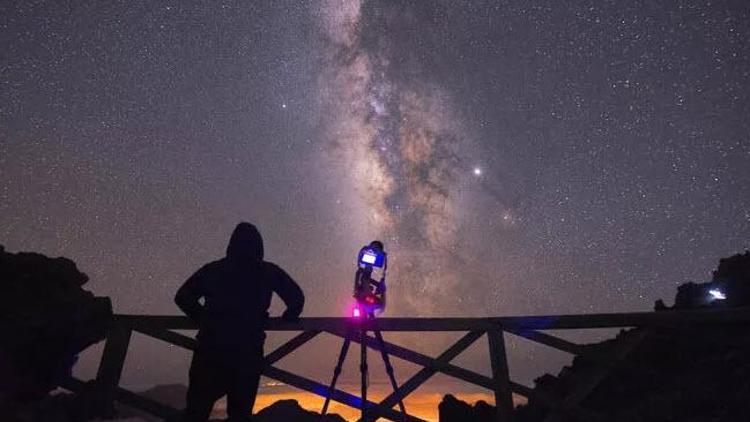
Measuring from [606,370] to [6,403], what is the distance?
5567mm

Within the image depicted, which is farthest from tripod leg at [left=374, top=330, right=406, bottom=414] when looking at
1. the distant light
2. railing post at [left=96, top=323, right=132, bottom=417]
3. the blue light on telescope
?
the distant light

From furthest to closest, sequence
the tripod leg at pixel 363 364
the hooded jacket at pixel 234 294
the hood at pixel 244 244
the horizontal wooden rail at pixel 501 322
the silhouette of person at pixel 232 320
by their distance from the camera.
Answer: the tripod leg at pixel 363 364 → the horizontal wooden rail at pixel 501 322 → the hood at pixel 244 244 → the hooded jacket at pixel 234 294 → the silhouette of person at pixel 232 320

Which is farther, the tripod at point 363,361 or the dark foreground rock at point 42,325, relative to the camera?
the tripod at point 363,361

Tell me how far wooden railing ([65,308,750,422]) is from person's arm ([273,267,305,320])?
0.54 m

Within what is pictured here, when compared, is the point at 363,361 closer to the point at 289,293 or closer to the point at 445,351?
the point at 445,351

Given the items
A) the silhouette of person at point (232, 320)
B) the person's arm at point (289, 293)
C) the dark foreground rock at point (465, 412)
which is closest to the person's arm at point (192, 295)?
the silhouette of person at point (232, 320)

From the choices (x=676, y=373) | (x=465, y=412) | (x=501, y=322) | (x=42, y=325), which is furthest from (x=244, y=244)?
(x=676, y=373)

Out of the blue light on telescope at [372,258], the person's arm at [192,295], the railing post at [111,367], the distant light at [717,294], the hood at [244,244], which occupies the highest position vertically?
the distant light at [717,294]

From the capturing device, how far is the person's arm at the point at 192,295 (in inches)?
155

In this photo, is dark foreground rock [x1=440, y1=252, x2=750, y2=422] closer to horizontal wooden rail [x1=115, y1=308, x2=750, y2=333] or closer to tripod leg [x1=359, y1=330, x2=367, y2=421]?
horizontal wooden rail [x1=115, y1=308, x2=750, y2=333]

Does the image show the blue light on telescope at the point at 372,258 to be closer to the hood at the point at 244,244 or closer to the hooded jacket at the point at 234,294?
the hooded jacket at the point at 234,294

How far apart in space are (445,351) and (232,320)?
92.0 inches

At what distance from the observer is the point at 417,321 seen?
191 inches

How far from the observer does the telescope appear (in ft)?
15.9
